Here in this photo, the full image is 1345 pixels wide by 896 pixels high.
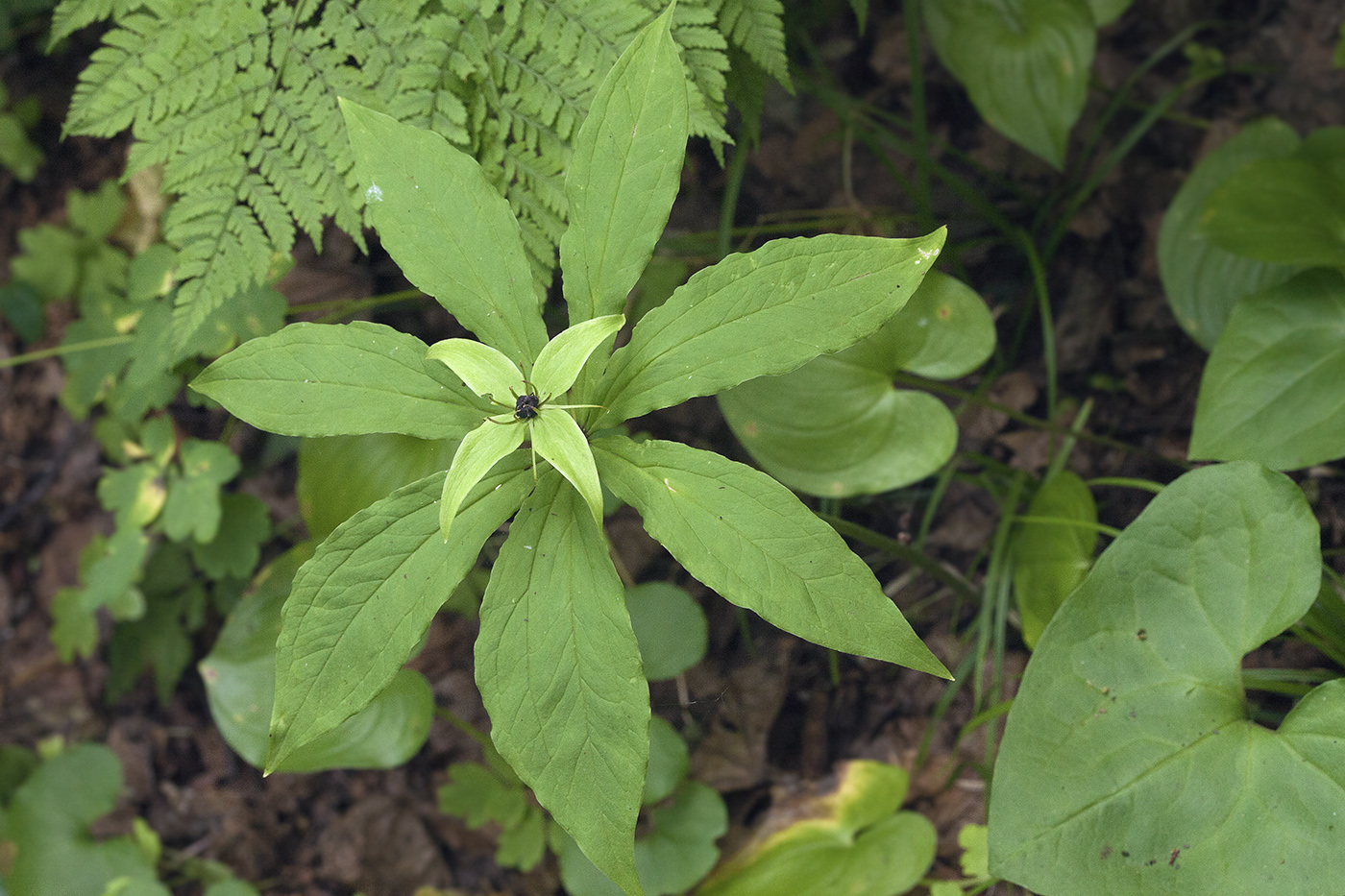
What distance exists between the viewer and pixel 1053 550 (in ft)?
6.38

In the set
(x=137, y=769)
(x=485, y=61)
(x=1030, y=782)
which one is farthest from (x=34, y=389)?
(x=1030, y=782)

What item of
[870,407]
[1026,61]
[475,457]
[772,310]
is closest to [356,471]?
[475,457]

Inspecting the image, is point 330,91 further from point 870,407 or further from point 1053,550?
point 1053,550

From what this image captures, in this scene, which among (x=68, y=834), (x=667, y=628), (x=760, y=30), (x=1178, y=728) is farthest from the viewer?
(x=68, y=834)

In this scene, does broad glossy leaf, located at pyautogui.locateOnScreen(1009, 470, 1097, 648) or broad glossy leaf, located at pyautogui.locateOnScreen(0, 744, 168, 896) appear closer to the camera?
broad glossy leaf, located at pyautogui.locateOnScreen(1009, 470, 1097, 648)

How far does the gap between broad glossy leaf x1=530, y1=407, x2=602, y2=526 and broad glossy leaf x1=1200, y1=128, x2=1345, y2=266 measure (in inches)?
64.4

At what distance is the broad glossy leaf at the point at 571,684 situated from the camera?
122 centimetres

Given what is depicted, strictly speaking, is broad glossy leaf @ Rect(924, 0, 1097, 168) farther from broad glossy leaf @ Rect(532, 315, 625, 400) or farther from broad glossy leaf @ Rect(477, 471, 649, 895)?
broad glossy leaf @ Rect(477, 471, 649, 895)

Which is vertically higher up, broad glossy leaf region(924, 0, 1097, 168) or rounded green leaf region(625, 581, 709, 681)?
broad glossy leaf region(924, 0, 1097, 168)

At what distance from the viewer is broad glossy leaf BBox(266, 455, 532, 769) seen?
1262 millimetres

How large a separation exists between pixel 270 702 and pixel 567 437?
4.62ft

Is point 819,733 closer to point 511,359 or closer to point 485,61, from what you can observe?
point 511,359

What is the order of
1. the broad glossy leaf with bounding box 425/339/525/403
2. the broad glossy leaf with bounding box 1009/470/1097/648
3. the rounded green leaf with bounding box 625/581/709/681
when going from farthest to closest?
the rounded green leaf with bounding box 625/581/709/681
the broad glossy leaf with bounding box 1009/470/1097/648
the broad glossy leaf with bounding box 425/339/525/403

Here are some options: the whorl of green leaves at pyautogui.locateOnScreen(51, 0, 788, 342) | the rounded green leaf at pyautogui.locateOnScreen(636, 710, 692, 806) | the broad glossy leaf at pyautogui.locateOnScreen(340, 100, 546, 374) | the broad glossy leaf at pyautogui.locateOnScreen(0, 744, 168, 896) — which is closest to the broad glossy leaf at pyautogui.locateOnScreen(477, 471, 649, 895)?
the broad glossy leaf at pyautogui.locateOnScreen(340, 100, 546, 374)
